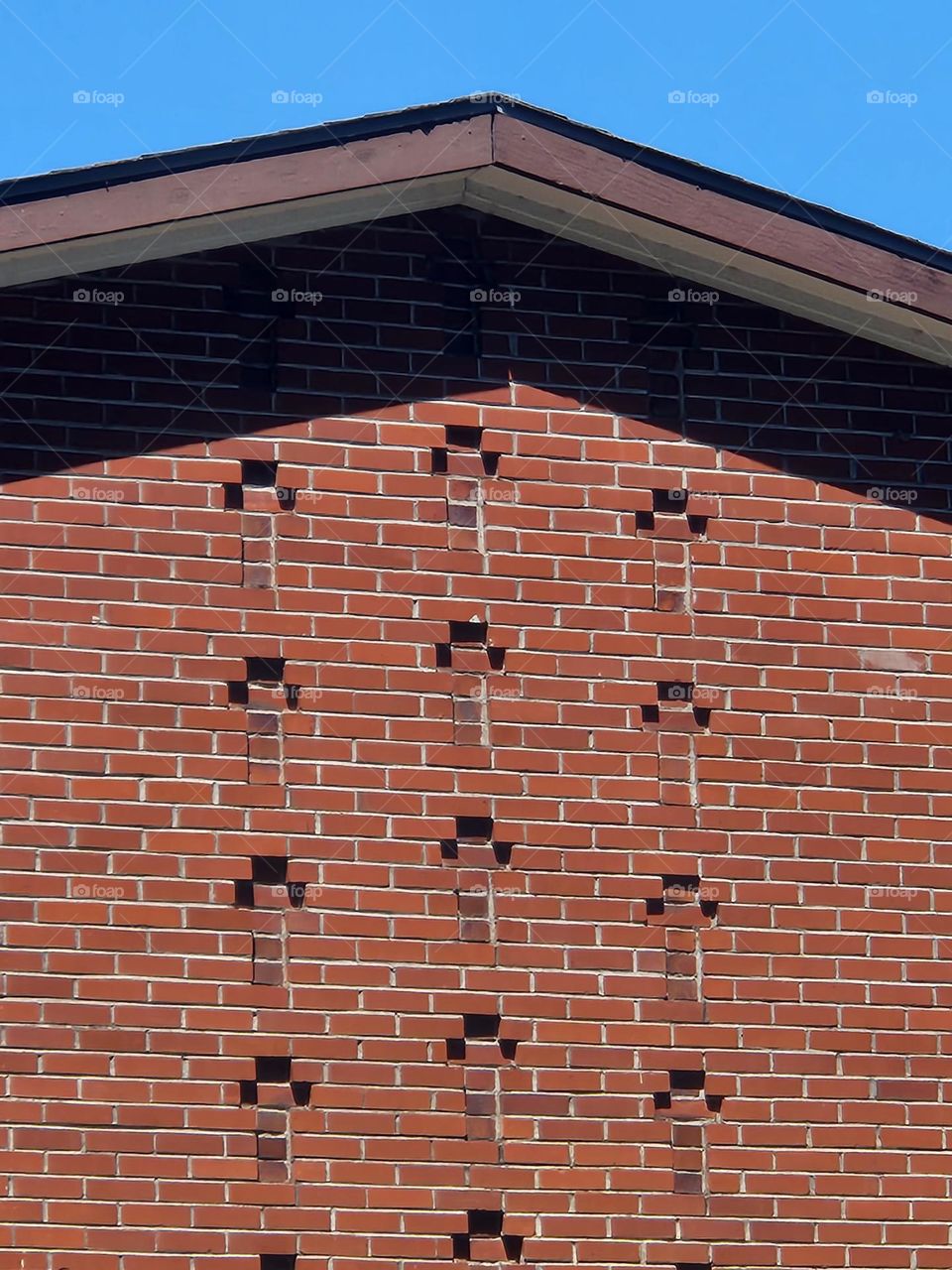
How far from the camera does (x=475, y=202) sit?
7.41m

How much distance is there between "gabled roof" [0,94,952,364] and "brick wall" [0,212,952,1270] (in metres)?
0.17

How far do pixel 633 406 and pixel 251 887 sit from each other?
89.5 inches

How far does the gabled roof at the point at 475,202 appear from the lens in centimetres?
675

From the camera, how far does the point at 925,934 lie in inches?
278

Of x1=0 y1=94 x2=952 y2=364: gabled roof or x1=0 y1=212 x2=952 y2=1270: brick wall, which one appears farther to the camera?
x1=0 y1=94 x2=952 y2=364: gabled roof

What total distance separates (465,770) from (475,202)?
2.12 meters

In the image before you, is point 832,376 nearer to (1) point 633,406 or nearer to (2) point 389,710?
(1) point 633,406

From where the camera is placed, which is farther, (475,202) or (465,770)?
(475,202)

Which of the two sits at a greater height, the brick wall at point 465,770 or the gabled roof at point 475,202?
the gabled roof at point 475,202

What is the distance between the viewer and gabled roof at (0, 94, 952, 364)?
675 centimetres

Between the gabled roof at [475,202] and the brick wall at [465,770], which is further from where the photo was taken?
the gabled roof at [475,202]

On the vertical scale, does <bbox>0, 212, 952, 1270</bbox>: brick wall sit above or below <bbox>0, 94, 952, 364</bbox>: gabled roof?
below

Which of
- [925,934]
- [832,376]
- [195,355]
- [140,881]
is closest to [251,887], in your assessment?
[140,881]

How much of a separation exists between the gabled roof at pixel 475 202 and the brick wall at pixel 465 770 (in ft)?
0.56
